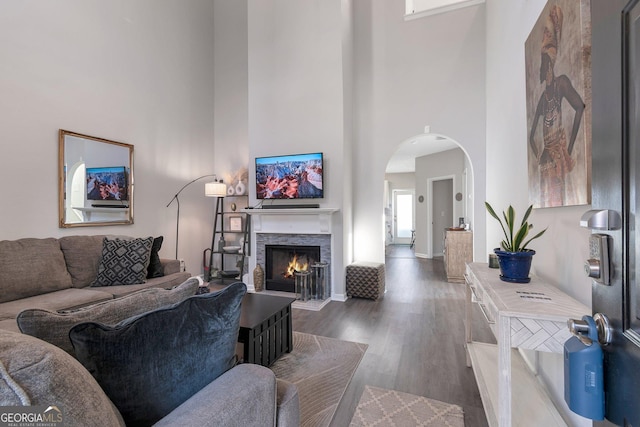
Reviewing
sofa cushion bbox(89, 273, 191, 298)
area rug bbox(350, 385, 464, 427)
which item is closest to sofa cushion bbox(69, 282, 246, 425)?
area rug bbox(350, 385, 464, 427)

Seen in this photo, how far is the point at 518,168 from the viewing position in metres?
2.40

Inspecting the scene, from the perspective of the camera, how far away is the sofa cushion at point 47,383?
18.7 inches

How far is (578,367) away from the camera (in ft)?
2.27

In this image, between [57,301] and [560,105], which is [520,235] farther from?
[57,301]

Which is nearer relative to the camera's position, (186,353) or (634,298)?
(634,298)

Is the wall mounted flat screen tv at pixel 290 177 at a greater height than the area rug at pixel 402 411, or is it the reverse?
the wall mounted flat screen tv at pixel 290 177

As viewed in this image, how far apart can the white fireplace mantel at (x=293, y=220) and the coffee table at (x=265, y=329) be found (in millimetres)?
1609

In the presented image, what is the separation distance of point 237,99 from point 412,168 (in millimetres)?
6572

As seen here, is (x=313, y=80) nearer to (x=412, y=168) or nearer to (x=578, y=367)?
(x=578, y=367)

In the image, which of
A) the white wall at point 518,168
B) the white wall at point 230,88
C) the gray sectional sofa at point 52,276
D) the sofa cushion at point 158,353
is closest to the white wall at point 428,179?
the white wall at point 518,168

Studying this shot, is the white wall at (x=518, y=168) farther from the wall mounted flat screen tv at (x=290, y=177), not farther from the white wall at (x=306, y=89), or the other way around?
the wall mounted flat screen tv at (x=290, y=177)

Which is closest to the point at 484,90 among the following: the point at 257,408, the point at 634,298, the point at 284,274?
the point at 284,274

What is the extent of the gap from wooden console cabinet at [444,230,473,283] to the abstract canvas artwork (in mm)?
3292

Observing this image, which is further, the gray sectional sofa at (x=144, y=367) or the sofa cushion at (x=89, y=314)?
the sofa cushion at (x=89, y=314)
